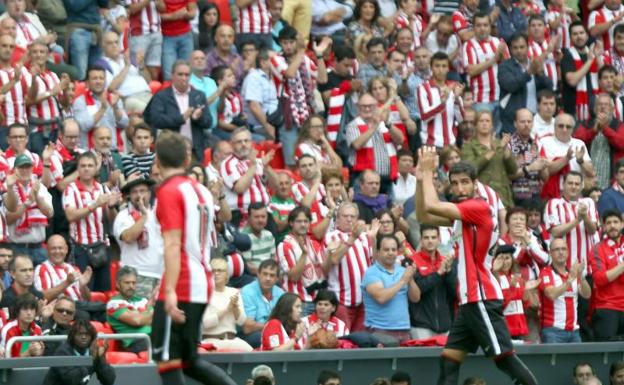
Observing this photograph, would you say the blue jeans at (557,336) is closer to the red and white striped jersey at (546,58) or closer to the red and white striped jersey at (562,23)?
the red and white striped jersey at (546,58)

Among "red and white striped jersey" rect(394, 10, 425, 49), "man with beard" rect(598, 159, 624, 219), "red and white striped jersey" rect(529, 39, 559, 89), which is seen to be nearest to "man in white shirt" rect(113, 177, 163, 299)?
"man with beard" rect(598, 159, 624, 219)

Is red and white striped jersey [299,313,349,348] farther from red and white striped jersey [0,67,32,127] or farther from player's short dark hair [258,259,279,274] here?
red and white striped jersey [0,67,32,127]

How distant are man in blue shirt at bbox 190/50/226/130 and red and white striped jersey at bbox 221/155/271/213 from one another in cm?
126

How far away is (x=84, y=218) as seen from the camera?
690 inches

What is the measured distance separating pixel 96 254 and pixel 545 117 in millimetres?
6763

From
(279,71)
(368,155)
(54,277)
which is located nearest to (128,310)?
(54,277)

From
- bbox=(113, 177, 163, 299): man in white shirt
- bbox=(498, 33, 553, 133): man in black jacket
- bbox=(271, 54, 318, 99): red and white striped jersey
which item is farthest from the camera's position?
bbox=(498, 33, 553, 133): man in black jacket

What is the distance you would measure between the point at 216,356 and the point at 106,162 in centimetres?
417

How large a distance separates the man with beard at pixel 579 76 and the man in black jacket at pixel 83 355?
10.7 m

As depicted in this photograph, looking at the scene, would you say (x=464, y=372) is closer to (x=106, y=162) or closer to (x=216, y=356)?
(x=216, y=356)

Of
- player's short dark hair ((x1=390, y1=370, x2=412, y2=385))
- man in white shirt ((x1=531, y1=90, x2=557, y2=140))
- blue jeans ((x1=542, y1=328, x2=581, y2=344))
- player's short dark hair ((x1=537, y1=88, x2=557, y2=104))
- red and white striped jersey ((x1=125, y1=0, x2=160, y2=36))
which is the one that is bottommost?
player's short dark hair ((x1=390, y1=370, x2=412, y2=385))

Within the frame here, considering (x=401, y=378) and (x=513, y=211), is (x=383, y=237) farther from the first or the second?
(x=401, y=378)

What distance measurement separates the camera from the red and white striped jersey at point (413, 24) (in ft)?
76.7

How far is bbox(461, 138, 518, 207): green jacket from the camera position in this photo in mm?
20453
